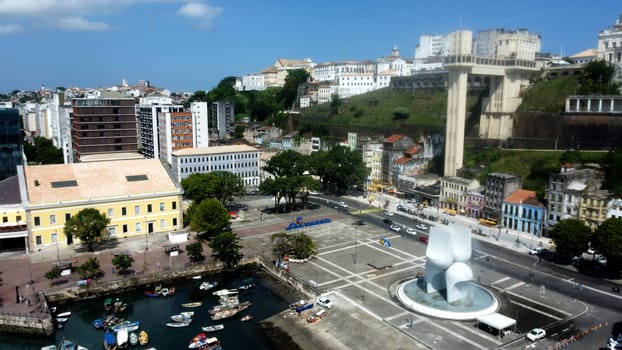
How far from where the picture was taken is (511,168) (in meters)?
78.9

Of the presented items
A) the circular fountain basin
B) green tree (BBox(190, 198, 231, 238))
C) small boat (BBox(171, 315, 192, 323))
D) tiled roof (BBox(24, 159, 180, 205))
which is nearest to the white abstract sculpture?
the circular fountain basin

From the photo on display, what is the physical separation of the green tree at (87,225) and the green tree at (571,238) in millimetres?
52272

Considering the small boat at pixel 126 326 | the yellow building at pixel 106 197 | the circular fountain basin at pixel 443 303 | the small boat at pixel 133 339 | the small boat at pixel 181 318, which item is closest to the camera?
the small boat at pixel 133 339

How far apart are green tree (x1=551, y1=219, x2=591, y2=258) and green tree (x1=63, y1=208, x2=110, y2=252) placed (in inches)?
2058

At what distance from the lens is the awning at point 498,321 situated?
36.8m

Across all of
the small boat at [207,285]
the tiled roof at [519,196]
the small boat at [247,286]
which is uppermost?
the tiled roof at [519,196]

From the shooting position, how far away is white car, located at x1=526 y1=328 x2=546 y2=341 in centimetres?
3638

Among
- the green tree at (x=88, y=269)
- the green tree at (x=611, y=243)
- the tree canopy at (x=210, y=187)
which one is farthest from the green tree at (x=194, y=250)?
the green tree at (x=611, y=243)

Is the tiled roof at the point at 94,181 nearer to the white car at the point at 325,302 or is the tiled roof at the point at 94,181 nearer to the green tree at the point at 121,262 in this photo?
the green tree at the point at 121,262

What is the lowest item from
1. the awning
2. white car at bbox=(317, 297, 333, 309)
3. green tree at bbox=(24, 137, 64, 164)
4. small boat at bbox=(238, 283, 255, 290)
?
small boat at bbox=(238, 283, 255, 290)

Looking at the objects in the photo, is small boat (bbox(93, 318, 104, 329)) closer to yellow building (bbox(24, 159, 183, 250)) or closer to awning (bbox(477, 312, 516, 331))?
yellow building (bbox(24, 159, 183, 250))

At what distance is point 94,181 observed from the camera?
202 feet

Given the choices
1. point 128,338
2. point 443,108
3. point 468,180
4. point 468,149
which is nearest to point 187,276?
point 128,338

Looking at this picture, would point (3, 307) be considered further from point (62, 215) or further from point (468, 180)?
point (468, 180)
